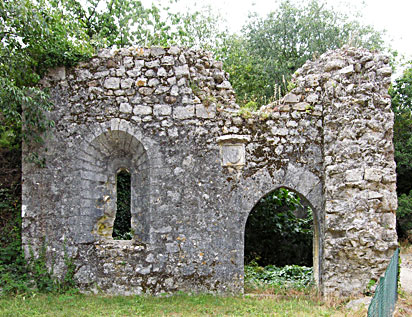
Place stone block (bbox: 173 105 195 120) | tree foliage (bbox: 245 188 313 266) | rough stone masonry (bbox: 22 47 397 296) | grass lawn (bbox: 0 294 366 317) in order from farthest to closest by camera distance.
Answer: tree foliage (bbox: 245 188 313 266) < stone block (bbox: 173 105 195 120) < rough stone masonry (bbox: 22 47 397 296) < grass lawn (bbox: 0 294 366 317)

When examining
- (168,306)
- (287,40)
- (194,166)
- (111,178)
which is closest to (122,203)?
(111,178)

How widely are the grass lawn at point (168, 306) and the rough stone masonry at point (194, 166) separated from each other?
35 centimetres

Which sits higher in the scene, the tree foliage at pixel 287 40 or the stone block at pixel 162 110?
the tree foliage at pixel 287 40

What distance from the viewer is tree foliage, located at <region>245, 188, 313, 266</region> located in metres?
10.8

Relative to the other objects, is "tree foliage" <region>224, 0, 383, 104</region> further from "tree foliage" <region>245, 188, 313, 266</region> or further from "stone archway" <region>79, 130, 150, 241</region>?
"stone archway" <region>79, 130, 150, 241</region>

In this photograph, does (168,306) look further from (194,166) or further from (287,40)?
(287,40)

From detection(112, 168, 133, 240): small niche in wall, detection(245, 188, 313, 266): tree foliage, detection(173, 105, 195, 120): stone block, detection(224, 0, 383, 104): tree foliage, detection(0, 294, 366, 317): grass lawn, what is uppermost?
detection(224, 0, 383, 104): tree foliage

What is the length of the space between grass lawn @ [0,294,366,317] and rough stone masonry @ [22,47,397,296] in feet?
1.15

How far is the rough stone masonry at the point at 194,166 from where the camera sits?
21.9 feet

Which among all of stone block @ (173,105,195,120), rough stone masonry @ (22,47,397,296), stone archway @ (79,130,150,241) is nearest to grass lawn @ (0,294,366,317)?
rough stone masonry @ (22,47,397,296)

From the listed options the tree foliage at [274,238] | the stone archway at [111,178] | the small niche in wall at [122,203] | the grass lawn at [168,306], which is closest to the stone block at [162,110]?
the stone archway at [111,178]

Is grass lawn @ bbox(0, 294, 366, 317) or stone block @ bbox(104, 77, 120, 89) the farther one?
stone block @ bbox(104, 77, 120, 89)

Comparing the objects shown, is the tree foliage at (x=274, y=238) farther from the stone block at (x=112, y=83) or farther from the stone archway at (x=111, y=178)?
the stone block at (x=112, y=83)

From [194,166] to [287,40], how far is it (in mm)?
16331
